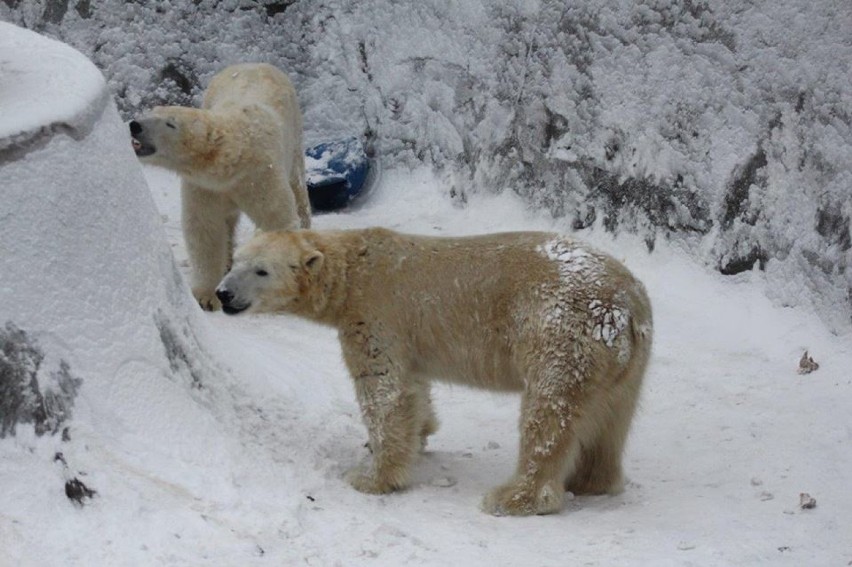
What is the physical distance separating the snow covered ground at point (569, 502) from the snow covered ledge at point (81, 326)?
0.40 ft

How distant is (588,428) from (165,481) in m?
1.95

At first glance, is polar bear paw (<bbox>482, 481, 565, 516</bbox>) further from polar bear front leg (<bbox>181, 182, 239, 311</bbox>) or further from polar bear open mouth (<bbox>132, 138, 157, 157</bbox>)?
polar bear open mouth (<bbox>132, 138, 157, 157</bbox>)

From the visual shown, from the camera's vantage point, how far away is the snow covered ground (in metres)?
4.69

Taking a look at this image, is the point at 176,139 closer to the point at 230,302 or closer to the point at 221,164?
the point at 221,164

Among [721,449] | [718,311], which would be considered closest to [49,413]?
[721,449]

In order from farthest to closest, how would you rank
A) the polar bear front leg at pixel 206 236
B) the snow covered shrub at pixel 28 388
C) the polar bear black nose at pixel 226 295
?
1. the polar bear front leg at pixel 206 236
2. the polar bear black nose at pixel 226 295
3. the snow covered shrub at pixel 28 388

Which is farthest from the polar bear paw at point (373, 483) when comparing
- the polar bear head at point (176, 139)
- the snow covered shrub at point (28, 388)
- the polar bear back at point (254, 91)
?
the polar bear back at point (254, 91)

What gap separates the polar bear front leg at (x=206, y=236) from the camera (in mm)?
8570

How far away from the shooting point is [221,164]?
320 inches

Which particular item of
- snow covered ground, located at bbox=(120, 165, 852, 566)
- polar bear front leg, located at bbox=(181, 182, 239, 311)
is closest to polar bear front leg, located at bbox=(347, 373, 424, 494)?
snow covered ground, located at bbox=(120, 165, 852, 566)

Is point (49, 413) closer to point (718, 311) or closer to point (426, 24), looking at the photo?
point (718, 311)

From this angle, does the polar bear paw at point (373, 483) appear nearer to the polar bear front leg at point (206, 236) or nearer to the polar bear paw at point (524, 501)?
the polar bear paw at point (524, 501)

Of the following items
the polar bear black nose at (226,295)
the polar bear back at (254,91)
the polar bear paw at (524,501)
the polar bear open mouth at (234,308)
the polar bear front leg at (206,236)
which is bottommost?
the polar bear front leg at (206,236)

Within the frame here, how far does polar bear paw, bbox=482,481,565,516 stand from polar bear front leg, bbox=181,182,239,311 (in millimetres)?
3720
